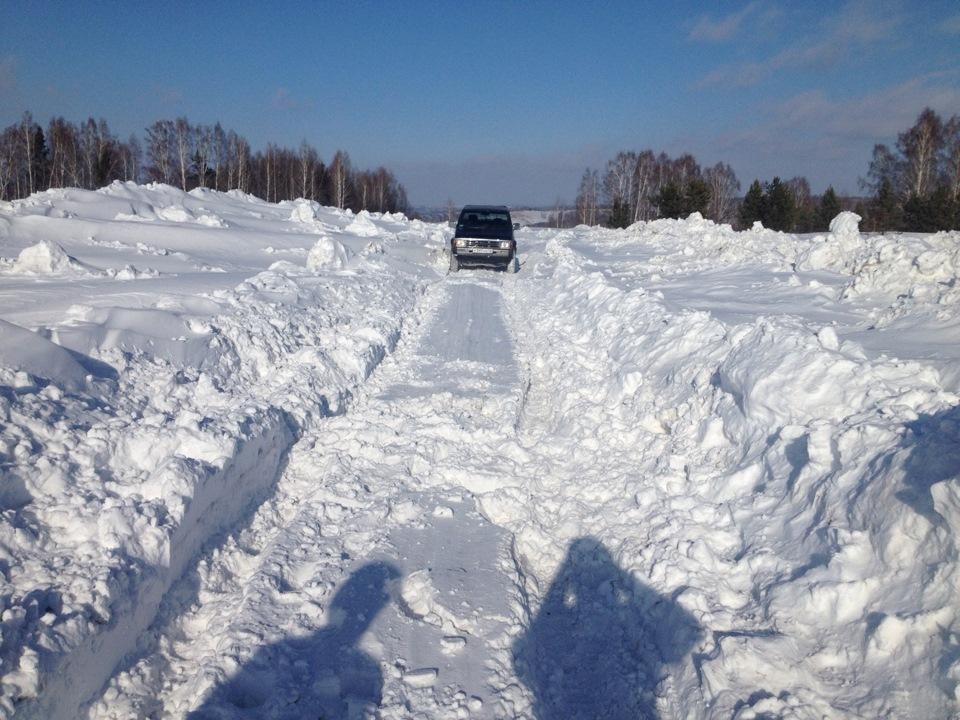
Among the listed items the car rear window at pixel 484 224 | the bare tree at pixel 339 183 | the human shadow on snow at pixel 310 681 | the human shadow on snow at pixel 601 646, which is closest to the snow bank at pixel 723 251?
the car rear window at pixel 484 224

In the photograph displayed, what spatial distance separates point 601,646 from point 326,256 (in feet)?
43.3

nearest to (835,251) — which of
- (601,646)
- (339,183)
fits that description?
(601,646)

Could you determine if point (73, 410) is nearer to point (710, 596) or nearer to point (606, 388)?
point (710, 596)

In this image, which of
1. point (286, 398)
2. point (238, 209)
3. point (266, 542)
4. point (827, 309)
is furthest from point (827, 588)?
point (238, 209)

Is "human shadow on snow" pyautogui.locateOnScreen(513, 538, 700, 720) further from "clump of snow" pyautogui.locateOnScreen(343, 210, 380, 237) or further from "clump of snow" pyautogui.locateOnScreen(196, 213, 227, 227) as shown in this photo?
"clump of snow" pyautogui.locateOnScreen(343, 210, 380, 237)

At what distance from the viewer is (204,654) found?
3381 millimetres

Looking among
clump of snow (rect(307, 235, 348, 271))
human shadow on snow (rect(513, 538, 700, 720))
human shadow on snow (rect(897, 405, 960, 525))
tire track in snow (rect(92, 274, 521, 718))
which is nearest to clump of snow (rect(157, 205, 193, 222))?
clump of snow (rect(307, 235, 348, 271))

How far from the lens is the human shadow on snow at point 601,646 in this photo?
3.24 metres

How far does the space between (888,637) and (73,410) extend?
5.89 meters

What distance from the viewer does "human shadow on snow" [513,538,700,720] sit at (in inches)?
128

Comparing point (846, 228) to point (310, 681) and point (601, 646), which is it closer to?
point (601, 646)

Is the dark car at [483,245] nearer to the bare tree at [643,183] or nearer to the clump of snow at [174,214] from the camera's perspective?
the clump of snow at [174,214]

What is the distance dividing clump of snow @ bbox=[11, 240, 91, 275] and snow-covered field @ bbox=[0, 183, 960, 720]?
4.54ft

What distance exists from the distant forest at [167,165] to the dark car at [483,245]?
130 feet
